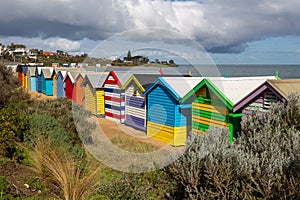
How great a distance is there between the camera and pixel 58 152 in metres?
7.38

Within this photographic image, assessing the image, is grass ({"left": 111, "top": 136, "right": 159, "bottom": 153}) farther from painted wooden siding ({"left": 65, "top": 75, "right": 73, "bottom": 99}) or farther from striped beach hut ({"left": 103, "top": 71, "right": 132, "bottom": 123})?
painted wooden siding ({"left": 65, "top": 75, "right": 73, "bottom": 99})

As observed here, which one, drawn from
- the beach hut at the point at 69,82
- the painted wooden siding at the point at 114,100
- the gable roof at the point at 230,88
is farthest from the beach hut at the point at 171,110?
the beach hut at the point at 69,82

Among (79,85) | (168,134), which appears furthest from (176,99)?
Result: (79,85)

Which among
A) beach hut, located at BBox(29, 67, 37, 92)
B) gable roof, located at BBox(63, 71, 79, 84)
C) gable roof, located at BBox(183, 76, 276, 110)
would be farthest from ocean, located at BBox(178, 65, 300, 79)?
beach hut, located at BBox(29, 67, 37, 92)

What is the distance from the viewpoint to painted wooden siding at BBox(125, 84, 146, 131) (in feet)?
49.5

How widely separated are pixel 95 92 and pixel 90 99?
1.04 meters

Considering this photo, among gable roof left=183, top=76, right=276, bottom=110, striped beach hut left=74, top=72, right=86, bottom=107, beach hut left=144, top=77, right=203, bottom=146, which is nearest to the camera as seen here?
gable roof left=183, top=76, right=276, bottom=110

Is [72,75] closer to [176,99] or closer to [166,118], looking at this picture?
[166,118]

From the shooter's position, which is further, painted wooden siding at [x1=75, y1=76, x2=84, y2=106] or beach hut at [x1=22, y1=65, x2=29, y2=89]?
beach hut at [x1=22, y1=65, x2=29, y2=89]

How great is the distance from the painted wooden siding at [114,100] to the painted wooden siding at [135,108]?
524 mm

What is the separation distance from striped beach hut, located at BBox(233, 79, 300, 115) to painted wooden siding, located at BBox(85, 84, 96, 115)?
12201 millimetres

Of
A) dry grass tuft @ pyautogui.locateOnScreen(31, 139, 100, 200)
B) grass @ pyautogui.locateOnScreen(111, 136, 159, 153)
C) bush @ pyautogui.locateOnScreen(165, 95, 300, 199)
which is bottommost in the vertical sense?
grass @ pyautogui.locateOnScreen(111, 136, 159, 153)

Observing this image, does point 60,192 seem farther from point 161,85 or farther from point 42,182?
point 161,85

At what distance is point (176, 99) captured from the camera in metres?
12.2
